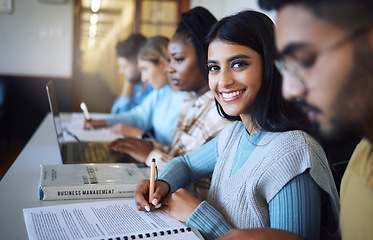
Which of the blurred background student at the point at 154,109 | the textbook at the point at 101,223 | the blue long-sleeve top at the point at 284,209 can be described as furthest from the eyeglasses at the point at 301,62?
the blurred background student at the point at 154,109

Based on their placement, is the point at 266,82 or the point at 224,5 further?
the point at 224,5

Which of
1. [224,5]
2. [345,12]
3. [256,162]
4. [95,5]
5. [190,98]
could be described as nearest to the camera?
[345,12]

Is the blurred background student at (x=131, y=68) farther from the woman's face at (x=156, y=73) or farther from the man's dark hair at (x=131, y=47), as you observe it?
the woman's face at (x=156, y=73)

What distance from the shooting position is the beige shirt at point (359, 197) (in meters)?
0.61

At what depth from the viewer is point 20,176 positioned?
3.89 feet

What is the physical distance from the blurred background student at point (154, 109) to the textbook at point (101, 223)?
3.99ft

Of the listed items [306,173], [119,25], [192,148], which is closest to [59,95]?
[119,25]

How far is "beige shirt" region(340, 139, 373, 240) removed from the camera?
609 mm

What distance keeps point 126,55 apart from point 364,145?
284cm

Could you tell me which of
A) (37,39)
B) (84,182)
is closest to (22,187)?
(84,182)

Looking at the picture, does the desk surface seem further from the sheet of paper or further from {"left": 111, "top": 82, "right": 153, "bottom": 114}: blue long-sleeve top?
{"left": 111, "top": 82, "right": 153, "bottom": 114}: blue long-sleeve top

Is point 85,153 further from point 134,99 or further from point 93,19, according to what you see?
point 93,19

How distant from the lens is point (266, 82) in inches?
37.3

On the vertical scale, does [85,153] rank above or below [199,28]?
below
